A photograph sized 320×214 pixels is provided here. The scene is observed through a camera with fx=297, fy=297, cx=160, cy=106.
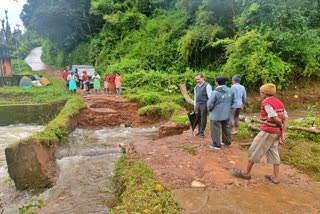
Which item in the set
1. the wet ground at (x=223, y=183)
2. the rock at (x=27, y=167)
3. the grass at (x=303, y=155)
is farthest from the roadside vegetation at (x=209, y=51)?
the wet ground at (x=223, y=183)

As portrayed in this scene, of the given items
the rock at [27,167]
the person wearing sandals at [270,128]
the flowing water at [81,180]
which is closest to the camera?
the person wearing sandals at [270,128]

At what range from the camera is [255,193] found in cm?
471

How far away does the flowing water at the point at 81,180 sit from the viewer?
628 centimetres

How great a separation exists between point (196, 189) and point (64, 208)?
117 inches

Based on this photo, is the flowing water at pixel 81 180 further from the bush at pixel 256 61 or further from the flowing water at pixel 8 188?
the bush at pixel 256 61

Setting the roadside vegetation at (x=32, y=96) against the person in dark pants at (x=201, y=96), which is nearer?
the person in dark pants at (x=201, y=96)

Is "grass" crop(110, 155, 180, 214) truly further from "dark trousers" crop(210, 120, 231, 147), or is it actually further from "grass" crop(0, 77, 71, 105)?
"grass" crop(0, 77, 71, 105)

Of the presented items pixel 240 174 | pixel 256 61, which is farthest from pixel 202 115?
pixel 256 61

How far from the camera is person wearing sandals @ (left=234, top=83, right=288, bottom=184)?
4797mm

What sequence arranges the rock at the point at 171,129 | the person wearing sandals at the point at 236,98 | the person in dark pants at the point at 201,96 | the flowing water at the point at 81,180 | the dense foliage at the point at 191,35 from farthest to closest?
the dense foliage at the point at 191,35
the rock at the point at 171,129
the person wearing sandals at the point at 236,98
the person in dark pants at the point at 201,96
the flowing water at the point at 81,180

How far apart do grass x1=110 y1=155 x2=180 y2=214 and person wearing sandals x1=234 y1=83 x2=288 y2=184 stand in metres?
1.67

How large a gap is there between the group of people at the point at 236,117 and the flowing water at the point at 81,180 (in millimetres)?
2805

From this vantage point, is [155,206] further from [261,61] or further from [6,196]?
[261,61]

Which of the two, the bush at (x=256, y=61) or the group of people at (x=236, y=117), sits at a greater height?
the bush at (x=256, y=61)
